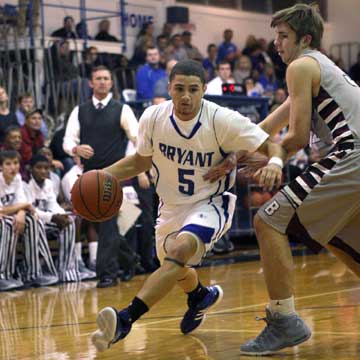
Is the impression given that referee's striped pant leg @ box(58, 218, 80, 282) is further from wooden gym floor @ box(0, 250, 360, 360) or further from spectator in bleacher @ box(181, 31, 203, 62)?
spectator in bleacher @ box(181, 31, 203, 62)

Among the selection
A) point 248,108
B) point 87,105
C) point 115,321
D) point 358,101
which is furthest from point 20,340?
point 248,108

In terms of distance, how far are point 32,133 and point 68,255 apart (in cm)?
188

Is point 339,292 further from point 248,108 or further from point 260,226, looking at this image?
point 248,108

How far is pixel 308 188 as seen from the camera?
16.1 feet

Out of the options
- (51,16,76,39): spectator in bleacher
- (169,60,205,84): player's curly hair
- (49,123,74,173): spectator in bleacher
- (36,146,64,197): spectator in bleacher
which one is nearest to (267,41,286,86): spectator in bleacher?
(51,16,76,39): spectator in bleacher

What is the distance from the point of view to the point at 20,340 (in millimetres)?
5945

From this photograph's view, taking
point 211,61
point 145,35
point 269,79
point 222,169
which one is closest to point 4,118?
point 222,169

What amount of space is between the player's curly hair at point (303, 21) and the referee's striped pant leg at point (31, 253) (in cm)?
537

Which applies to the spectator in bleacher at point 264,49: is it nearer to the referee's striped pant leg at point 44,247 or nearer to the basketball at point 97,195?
the referee's striped pant leg at point 44,247

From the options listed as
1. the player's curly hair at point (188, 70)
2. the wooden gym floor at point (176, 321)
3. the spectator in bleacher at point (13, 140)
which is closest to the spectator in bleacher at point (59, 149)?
the spectator in bleacher at point (13, 140)

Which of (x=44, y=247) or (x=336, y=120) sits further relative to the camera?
(x=44, y=247)

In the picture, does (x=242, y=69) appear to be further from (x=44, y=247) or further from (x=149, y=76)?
(x=44, y=247)

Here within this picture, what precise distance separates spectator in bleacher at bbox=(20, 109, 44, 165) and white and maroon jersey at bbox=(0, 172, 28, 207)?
1109 mm

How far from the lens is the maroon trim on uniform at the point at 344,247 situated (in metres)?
5.11
